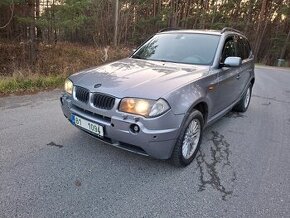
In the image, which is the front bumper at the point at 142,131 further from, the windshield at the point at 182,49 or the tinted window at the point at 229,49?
the tinted window at the point at 229,49

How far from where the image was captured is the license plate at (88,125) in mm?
3006

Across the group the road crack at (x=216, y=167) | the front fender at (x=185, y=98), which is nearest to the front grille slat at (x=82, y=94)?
the front fender at (x=185, y=98)

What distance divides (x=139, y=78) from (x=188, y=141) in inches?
39.8

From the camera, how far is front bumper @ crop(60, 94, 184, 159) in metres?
2.78

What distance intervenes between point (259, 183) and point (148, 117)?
1.55 m

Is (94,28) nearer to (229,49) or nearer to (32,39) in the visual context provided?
(32,39)

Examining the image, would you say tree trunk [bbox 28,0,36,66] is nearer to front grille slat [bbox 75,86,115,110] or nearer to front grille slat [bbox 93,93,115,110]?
front grille slat [bbox 75,86,115,110]

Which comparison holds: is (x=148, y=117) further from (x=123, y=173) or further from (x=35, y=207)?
(x=35, y=207)

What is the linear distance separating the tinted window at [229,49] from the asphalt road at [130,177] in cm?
132

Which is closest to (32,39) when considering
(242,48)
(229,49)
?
(242,48)

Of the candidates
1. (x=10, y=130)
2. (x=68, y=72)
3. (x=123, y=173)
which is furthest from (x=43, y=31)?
(x=123, y=173)

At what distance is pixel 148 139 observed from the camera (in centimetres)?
279

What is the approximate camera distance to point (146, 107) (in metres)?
2.79

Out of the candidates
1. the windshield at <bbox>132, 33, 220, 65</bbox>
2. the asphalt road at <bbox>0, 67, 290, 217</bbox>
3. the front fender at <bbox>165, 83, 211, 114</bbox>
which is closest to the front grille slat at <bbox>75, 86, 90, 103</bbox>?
the asphalt road at <bbox>0, 67, 290, 217</bbox>
